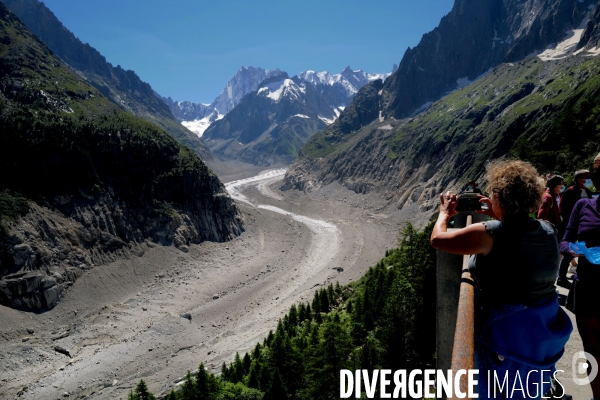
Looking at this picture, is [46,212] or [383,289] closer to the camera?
[383,289]

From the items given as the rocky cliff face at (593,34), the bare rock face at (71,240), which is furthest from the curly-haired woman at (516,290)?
the rocky cliff face at (593,34)

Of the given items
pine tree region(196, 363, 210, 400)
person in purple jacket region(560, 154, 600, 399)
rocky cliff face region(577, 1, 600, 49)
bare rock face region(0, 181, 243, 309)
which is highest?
rocky cliff face region(577, 1, 600, 49)

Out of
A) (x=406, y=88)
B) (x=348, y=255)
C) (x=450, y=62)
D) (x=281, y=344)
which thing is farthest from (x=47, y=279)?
(x=450, y=62)

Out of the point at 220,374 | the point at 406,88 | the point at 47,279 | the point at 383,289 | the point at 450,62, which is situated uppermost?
the point at 450,62

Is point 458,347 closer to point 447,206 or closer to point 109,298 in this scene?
point 447,206

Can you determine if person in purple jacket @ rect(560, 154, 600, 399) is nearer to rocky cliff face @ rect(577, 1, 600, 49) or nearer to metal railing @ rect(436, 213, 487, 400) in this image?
metal railing @ rect(436, 213, 487, 400)

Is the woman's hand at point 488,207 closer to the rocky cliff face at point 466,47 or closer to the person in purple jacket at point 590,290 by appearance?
the person in purple jacket at point 590,290

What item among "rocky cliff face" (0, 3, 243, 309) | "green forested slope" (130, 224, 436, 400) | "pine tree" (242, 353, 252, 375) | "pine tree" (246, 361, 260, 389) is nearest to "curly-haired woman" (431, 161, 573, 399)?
"green forested slope" (130, 224, 436, 400)
